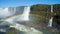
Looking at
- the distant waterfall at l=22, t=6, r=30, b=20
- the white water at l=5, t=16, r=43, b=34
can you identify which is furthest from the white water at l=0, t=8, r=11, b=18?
the distant waterfall at l=22, t=6, r=30, b=20

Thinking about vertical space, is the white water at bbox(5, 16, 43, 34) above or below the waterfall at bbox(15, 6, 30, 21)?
below

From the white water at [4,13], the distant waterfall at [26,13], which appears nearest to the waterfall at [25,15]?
the distant waterfall at [26,13]

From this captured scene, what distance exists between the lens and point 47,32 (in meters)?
3.08

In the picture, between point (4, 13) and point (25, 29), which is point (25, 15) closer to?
point (25, 29)

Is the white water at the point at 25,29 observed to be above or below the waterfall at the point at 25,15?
below

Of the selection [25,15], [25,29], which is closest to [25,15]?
[25,15]

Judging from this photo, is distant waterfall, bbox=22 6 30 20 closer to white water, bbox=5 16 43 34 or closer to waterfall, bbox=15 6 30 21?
waterfall, bbox=15 6 30 21

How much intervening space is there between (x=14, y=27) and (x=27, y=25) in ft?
0.66

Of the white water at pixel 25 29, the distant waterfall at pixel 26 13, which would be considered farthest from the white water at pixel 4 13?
the distant waterfall at pixel 26 13

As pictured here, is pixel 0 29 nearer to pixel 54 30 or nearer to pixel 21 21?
pixel 21 21

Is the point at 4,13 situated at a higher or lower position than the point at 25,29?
higher

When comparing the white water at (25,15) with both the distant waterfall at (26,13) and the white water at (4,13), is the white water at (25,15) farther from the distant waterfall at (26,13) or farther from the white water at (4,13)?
the white water at (4,13)

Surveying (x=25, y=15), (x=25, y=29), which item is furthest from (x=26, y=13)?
(x=25, y=29)

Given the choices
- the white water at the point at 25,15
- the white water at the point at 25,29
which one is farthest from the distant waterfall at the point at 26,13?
the white water at the point at 25,29
